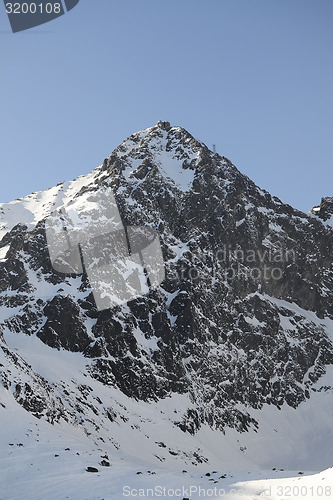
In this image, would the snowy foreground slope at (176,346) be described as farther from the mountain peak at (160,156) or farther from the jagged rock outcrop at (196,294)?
the mountain peak at (160,156)

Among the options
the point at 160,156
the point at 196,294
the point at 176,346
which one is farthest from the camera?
the point at 160,156

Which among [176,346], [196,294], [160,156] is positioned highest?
[160,156]

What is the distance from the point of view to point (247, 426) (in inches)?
4313

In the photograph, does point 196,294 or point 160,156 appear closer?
point 196,294

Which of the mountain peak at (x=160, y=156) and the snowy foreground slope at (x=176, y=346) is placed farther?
the mountain peak at (x=160, y=156)

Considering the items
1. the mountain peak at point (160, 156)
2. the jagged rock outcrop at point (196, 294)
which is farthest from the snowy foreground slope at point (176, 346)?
the mountain peak at point (160, 156)

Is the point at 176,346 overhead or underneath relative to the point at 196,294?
underneath

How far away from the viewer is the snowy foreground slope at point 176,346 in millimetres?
41062

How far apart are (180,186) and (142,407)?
7104cm

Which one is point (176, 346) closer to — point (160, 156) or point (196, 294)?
point (196, 294)

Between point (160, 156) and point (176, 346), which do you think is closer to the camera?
point (176, 346)

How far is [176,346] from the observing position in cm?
11162

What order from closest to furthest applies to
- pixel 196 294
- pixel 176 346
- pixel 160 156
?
pixel 176 346, pixel 196 294, pixel 160 156

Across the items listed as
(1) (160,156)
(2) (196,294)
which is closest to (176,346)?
(2) (196,294)
